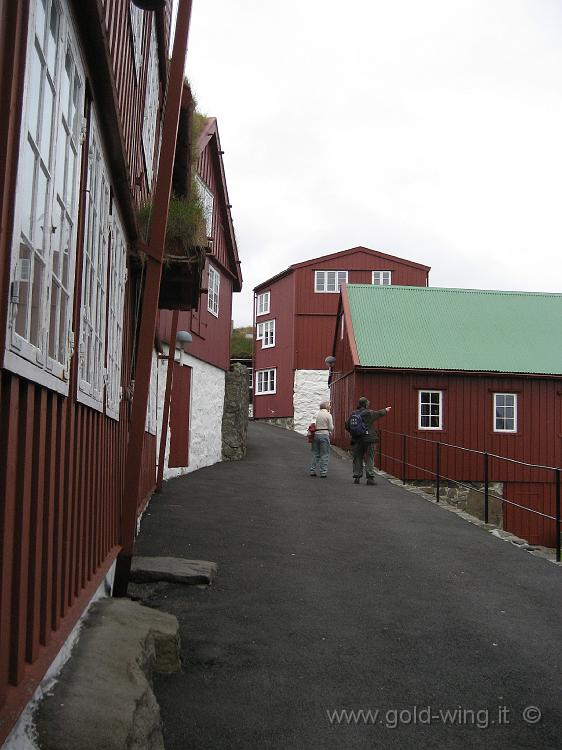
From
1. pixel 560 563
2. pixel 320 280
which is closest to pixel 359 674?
pixel 560 563

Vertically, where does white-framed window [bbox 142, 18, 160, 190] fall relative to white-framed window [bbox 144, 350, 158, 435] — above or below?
above

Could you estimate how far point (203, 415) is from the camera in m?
19.5

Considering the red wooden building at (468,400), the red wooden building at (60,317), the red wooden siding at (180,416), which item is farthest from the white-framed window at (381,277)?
the red wooden building at (60,317)

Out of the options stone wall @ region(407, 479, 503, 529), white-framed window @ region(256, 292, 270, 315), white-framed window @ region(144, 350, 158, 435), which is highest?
white-framed window @ region(256, 292, 270, 315)

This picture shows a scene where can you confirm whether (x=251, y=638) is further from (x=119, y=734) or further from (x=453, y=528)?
(x=453, y=528)

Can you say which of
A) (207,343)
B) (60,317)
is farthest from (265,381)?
(60,317)

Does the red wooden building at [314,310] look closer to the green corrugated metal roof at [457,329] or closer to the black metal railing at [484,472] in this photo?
the green corrugated metal roof at [457,329]

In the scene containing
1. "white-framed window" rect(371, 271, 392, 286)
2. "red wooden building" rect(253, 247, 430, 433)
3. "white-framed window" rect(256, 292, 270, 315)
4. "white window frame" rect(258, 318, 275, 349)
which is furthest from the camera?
"white-framed window" rect(256, 292, 270, 315)

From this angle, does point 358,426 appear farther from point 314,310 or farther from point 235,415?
point 314,310

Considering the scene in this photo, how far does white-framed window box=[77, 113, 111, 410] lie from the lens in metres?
4.88

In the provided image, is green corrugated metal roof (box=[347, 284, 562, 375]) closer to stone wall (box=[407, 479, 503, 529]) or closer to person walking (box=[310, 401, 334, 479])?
stone wall (box=[407, 479, 503, 529])

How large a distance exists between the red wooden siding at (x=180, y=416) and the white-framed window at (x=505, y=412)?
9166mm

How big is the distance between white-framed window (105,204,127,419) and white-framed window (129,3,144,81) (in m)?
2.37

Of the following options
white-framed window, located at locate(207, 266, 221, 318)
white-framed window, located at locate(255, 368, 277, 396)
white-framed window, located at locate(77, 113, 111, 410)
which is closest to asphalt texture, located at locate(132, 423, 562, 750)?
white-framed window, located at locate(77, 113, 111, 410)
